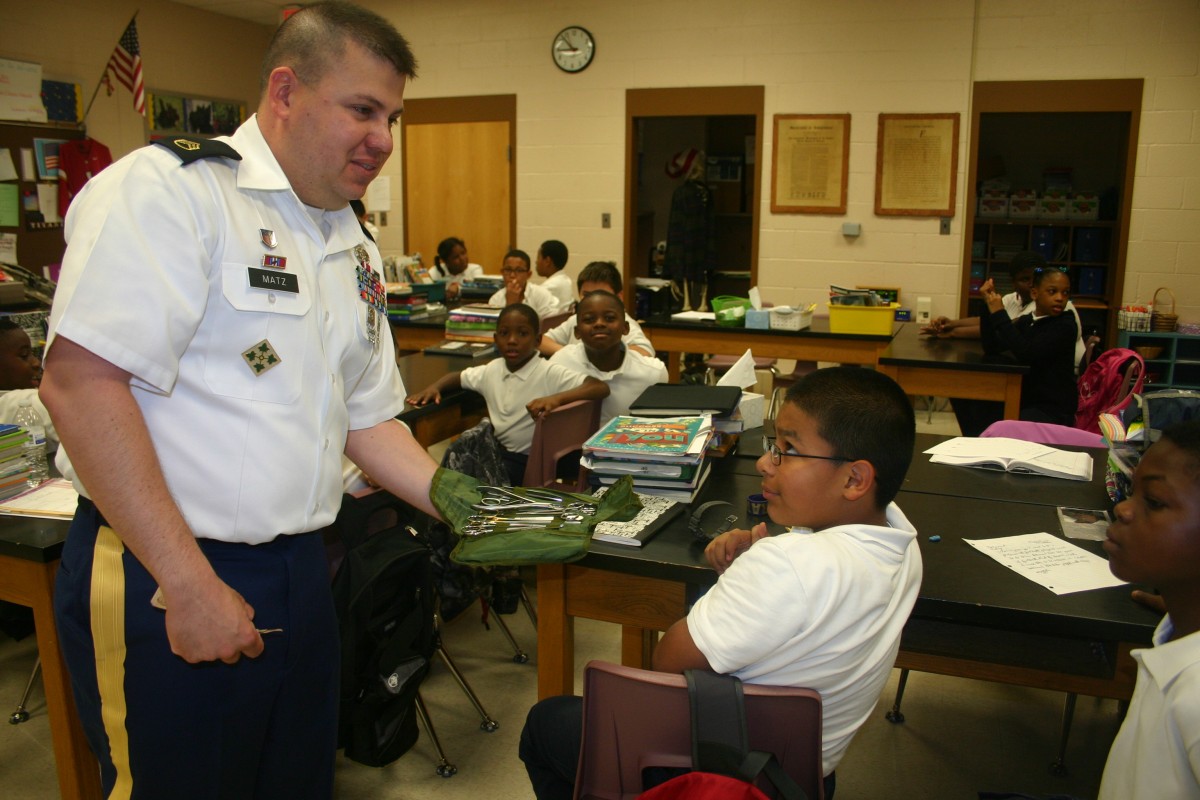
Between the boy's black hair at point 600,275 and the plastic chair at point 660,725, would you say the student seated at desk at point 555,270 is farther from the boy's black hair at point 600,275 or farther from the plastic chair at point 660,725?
the plastic chair at point 660,725

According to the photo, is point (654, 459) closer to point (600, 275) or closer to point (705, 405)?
point (705, 405)

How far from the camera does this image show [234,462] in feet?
3.82

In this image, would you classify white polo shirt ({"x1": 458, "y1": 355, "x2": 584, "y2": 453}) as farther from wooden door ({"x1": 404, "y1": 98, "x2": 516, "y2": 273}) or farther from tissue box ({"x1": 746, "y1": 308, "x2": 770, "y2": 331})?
wooden door ({"x1": 404, "y1": 98, "x2": 516, "y2": 273})

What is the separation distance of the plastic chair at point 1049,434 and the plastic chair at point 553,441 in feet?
4.43

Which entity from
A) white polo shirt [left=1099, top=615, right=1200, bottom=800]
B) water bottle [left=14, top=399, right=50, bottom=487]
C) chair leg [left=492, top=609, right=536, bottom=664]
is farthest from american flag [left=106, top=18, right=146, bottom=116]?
white polo shirt [left=1099, top=615, right=1200, bottom=800]

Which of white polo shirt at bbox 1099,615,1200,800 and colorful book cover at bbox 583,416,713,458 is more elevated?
colorful book cover at bbox 583,416,713,458

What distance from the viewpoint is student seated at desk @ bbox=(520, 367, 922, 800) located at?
1.31m

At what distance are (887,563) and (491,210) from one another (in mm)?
6975

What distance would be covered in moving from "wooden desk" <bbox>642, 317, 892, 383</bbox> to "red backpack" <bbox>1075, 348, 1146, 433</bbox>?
1147 millimetres

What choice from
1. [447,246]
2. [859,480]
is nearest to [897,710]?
[859,480]

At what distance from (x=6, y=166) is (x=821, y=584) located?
7.12 meters

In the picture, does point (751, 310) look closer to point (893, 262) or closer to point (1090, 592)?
point (893, 262)

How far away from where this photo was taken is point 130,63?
6.73m

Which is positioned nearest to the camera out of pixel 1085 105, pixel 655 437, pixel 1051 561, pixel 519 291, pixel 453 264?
pixel 1051 561
